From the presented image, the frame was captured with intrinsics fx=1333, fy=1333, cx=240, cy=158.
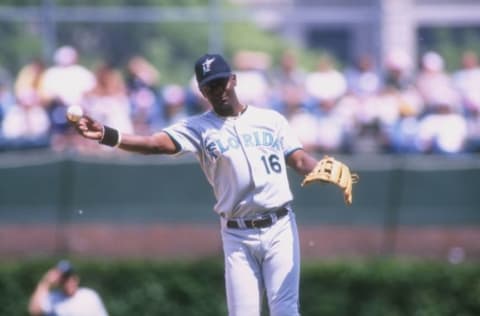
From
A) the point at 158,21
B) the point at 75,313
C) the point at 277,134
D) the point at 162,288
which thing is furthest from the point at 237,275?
the point at 158,21

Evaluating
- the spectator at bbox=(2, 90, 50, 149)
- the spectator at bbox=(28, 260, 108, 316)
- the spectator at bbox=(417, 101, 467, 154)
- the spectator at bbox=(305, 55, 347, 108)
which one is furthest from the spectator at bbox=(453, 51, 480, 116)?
the spectator at bbox=(28, 260, 108, 316)

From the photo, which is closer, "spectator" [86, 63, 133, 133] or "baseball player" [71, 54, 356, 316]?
"baseball player" [71, 54, 356, 316]

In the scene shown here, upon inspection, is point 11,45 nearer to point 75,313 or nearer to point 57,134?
point 57,134

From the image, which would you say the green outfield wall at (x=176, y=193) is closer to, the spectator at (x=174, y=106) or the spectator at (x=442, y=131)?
the spectator at (x=442, y=131)

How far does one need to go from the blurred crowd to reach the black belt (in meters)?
7.04

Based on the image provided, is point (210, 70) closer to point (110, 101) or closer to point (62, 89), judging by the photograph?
point (110, 101)

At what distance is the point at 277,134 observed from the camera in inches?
342

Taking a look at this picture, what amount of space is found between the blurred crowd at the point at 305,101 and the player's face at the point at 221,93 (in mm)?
7119

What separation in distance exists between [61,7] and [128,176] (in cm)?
240

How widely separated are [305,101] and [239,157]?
24.9ft

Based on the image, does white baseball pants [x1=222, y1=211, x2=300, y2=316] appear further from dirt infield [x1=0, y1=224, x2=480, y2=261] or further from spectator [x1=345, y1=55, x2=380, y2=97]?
spectator [x1=345, y1=55, x2=380, y2=97]

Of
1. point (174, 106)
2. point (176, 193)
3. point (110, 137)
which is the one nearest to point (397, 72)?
point (174, 106)

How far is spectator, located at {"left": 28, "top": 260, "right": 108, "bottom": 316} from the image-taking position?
13109mm

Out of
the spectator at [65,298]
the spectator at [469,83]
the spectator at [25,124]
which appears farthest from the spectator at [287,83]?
the spectator at [65,298]
